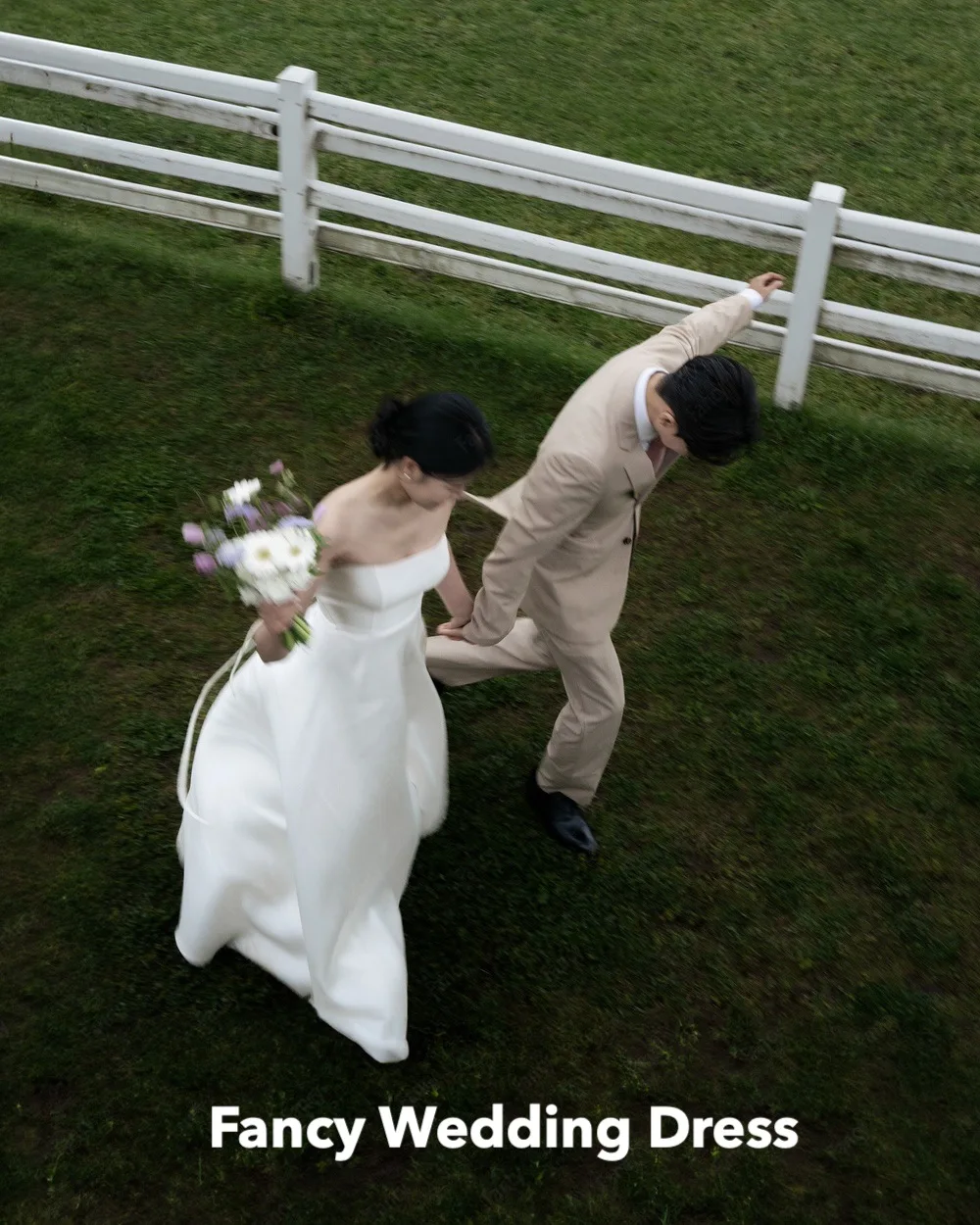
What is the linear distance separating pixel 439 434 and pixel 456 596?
3.22 ft

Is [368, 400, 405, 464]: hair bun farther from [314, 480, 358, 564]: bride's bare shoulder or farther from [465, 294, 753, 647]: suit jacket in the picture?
[465, 294, 753, 647]: suit jacket

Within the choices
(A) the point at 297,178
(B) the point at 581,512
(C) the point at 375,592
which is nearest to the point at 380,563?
(C) the point at 375,592

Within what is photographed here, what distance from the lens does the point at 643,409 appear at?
14.3 feet

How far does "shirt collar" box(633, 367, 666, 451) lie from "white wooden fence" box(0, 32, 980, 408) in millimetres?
2732

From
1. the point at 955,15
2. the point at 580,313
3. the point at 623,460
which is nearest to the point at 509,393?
the point at 580,313

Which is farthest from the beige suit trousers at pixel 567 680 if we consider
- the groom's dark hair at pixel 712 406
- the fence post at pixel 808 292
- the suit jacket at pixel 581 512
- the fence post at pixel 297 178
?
the fence post at pixel 297 178

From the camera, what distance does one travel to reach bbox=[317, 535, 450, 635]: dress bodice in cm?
418

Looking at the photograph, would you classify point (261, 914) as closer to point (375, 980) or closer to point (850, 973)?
point (375, 980)

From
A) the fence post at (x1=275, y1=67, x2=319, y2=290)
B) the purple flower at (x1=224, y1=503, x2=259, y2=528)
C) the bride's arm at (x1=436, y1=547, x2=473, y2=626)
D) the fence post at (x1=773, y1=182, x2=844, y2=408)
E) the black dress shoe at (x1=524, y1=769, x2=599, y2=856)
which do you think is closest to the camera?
the purple flower at (x1=224, y1=503, x2=259, y2=528)

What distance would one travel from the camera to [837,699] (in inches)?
234

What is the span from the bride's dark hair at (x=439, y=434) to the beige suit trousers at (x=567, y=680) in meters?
1.07

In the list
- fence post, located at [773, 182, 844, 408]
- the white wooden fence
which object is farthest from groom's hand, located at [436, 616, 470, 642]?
fence post, located at [773, 182, 844, 408]

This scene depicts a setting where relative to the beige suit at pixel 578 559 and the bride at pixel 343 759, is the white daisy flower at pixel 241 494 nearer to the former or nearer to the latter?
the bride at pixel 343 759

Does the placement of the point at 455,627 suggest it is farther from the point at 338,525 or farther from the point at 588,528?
the point at 338,525
